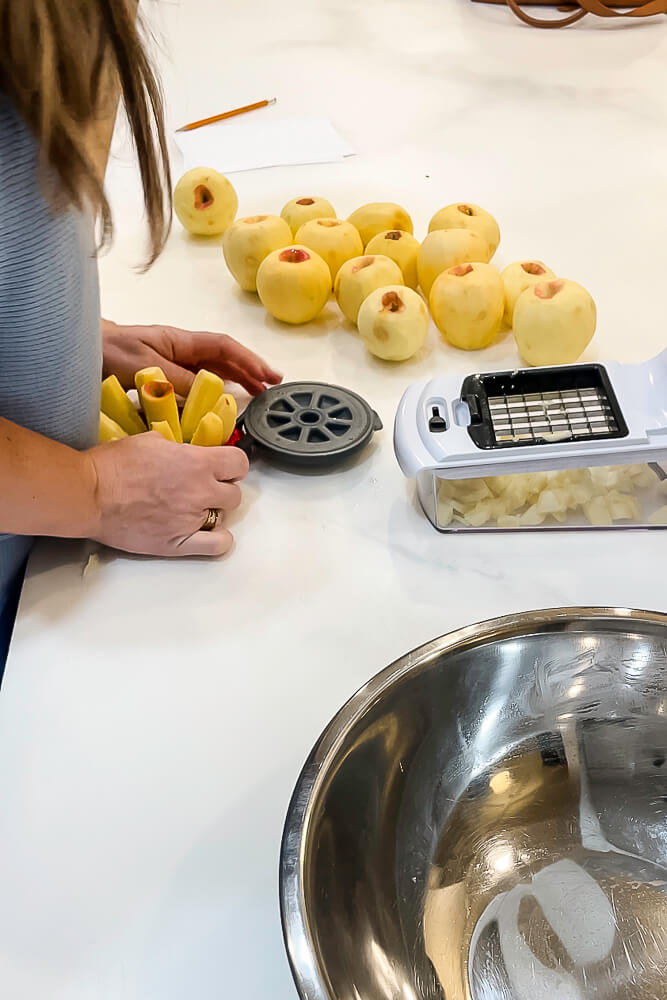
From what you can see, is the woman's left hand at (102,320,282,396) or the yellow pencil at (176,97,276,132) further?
the yellow pencil at (176,97,276,132)

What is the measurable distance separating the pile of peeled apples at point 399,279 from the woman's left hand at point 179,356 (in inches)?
4.6

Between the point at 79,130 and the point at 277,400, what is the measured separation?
0.36m

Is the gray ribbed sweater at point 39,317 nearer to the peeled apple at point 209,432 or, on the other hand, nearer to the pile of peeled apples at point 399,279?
the peeled apple at point 209,432

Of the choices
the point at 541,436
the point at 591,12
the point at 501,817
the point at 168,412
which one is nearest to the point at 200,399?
the point at 168,412

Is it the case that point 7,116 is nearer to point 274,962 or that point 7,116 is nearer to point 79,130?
point 79,130

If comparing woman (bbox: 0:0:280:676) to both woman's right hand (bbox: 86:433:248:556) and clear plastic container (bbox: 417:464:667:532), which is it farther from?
clear plastic container (bbox: 417:464:667:532)

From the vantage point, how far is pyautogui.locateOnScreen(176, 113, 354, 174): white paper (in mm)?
1295

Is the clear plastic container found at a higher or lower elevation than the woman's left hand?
lower

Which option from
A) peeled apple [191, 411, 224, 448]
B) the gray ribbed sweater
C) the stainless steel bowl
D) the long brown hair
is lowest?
the stainless steel bowl

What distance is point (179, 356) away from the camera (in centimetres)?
88

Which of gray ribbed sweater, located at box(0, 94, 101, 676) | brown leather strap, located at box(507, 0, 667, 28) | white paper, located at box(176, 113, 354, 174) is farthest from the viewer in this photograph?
brown leather strap, located at box(507, 0, 667, 28)

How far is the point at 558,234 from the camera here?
1.13m

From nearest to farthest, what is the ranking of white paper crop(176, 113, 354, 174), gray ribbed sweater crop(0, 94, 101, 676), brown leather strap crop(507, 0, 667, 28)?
1. gray ribbed sweater crop(0, 94, 101, 676)
2. white paper crop(176, 113, 354, 174)
3. brown leather strap crop(507, 0, 667, 28)

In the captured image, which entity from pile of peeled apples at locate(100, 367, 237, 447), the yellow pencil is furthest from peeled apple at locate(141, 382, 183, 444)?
the yellow pencil
